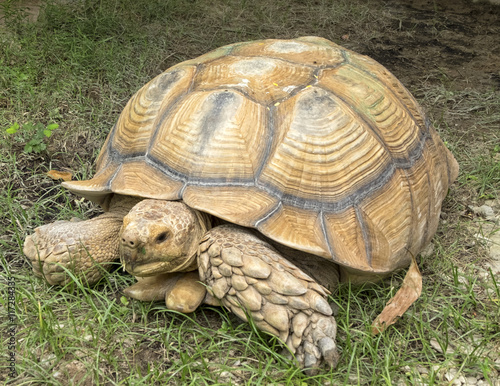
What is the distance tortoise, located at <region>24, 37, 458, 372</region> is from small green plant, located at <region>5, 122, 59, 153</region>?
0.87m

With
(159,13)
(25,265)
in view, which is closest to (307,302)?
(25,265)

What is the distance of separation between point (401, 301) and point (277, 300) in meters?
0.67

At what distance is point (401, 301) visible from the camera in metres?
2.38

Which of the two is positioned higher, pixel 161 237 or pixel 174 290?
pixel 161 237

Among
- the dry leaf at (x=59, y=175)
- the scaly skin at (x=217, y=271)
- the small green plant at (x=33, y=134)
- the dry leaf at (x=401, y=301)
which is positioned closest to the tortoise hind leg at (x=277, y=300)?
the scaly skin at (x=217, y=271)

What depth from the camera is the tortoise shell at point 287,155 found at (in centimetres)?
221

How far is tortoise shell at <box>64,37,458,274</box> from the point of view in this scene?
87.2 inches

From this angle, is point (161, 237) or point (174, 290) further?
point (174, 290)

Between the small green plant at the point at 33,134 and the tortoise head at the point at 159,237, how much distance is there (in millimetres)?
1495

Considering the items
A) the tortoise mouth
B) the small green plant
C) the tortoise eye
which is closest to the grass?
the small green plant

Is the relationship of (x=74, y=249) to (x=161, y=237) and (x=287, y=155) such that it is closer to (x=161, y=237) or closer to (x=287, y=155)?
(x=161, y=237)

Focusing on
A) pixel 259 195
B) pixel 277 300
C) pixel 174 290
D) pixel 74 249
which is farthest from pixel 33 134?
pixel 277 300

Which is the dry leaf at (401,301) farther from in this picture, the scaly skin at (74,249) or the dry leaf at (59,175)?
the dry leaf at (59,175)

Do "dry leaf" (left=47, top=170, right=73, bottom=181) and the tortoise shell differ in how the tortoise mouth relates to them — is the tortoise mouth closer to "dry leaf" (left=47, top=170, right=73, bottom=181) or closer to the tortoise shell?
the tortoise shell
